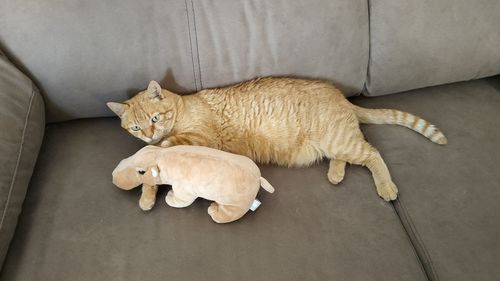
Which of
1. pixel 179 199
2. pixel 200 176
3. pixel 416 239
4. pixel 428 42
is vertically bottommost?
pixel 416 239

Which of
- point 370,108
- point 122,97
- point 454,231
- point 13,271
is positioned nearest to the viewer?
point 13,271

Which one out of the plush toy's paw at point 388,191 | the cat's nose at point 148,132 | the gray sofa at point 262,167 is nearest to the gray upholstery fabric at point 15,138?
the gray sofa at point 262,167

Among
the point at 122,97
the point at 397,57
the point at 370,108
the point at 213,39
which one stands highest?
the point at 213,39

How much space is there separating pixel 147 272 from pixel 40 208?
19.1 inches

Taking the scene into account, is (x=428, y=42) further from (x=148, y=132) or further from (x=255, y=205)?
(x=148, y=132)

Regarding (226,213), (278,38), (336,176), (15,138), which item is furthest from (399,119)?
(15,138)

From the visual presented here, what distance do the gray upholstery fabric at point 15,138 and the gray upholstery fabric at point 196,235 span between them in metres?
0.09

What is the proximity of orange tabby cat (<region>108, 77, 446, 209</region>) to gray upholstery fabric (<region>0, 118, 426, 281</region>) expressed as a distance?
0.14 m

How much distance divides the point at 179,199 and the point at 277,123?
1.81 feet

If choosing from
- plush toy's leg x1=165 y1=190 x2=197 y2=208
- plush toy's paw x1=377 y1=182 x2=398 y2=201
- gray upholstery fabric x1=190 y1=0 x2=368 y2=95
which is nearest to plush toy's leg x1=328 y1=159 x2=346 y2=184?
plush toy's paw x1=377 y1=182 x2=398 y2=201

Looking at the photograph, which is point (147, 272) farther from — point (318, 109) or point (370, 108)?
point (370, 108)

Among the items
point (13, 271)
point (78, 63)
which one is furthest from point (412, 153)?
point (13, 271)

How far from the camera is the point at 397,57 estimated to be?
1560mm

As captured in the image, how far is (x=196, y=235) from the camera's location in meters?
1.18
